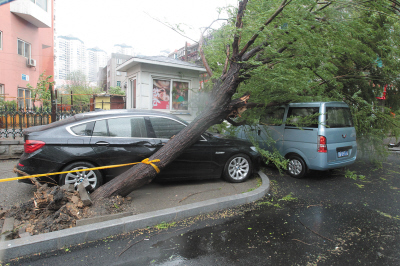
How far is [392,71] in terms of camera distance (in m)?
6.73

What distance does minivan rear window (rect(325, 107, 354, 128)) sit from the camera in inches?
235

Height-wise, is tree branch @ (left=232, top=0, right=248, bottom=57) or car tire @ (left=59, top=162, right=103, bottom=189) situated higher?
tree branch @ (left=232, top=0, right=248, bottom=57)

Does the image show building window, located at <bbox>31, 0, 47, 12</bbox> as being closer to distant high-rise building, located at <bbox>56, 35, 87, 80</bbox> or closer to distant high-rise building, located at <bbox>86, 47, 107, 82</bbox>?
distant high-rise building, located at <bbox>56, 35, 87, 80</bbox>

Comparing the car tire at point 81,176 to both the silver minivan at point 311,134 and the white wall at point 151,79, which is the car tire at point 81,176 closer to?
the silver minivan at point 311,134

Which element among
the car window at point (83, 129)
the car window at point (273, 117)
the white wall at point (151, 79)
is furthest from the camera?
the white wall at point (151, 79)

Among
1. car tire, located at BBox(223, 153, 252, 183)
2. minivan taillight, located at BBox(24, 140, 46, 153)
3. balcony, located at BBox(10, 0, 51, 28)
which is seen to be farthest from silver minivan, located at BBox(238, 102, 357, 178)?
balcony, located at BBox(10, 0, 51, 28)

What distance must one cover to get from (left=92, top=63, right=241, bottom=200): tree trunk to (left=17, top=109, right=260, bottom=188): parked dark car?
1.48 feet

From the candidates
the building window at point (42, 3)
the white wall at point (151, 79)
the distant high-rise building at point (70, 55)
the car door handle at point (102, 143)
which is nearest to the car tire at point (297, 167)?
the white wall at point (151, 79)

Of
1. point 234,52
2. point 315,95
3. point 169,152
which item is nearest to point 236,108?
point 234,52

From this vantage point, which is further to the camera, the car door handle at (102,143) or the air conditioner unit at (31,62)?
the air conditioner unit at (31,62)

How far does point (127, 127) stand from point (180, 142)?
1.15 meters

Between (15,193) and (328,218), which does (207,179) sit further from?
(15,193)

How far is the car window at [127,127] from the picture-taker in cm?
489

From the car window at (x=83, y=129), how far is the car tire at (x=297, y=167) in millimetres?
4904
